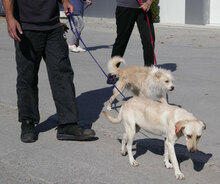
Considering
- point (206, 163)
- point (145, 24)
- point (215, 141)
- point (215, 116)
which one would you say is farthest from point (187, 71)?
point (206, 163)

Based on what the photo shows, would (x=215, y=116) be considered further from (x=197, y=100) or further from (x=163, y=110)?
(x=163, y=110)

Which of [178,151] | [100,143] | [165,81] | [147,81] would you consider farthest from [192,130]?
[147,81]

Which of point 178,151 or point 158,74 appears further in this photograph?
point 158,74

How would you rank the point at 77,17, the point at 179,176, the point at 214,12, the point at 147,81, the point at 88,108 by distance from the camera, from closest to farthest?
the point at 179,176, the point at 147,81, the point at 88,108, the point at 77,17, the point at 214,12

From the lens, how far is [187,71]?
30.1ft

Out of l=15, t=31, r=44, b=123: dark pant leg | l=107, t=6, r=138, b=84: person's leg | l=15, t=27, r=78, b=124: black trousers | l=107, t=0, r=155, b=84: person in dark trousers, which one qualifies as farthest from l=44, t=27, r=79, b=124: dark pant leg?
l=107, t=6, r=138, b=84: person's leg

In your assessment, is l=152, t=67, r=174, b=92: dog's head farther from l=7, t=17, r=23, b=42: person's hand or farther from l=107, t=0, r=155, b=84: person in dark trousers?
l=7, t=17, r=23, b=42: person's hand

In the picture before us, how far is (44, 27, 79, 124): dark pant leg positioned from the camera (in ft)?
17.1

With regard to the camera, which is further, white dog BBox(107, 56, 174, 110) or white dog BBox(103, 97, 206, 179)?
white dog BBox(107, 56, 174, 110)

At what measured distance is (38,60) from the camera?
5285 millimetres

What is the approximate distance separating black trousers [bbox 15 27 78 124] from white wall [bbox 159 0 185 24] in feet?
43.2

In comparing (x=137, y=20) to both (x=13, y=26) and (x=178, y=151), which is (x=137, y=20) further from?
(x=178, y=151)

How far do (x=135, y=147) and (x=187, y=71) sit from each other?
442 centimetres

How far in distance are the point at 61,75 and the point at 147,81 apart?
155 centimetres
